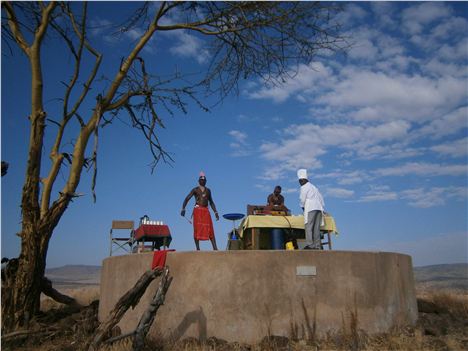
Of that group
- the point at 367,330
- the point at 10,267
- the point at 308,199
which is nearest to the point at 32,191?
the point at 10,267

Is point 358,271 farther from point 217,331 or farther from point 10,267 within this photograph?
point 10,267

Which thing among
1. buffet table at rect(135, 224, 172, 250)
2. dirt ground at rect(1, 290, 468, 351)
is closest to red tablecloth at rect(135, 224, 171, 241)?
buffet table at rect(135, 224, 172, 250)

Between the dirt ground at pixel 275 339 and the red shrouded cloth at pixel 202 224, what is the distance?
2601 mm

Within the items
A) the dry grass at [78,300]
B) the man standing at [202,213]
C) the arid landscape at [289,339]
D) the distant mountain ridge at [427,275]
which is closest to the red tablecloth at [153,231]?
the dry grass at [78,300]

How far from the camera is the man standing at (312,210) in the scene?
27.3 ft

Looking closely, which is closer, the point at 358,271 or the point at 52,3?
the point at 358,271

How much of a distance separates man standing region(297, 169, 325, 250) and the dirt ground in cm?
231

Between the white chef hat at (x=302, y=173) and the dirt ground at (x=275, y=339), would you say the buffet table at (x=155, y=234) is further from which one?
the white chef hat at (x=302, y=173)

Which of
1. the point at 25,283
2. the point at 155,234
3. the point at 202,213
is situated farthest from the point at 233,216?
the point at 25,283

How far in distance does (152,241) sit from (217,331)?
272 inches

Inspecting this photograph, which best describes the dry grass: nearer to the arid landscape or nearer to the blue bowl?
the arid landscape

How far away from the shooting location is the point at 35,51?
823 centimetres

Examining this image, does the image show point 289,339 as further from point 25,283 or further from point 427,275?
point 427,275

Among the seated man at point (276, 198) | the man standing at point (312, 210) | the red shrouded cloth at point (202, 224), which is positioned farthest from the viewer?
the seated man at point (276, 198)
